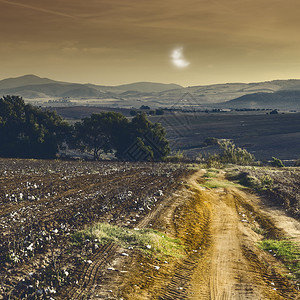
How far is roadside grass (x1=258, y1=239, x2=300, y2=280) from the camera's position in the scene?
39.6 feet

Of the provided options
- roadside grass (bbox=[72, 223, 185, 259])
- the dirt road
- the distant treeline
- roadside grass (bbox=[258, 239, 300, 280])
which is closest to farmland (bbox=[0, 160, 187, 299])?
roadside grass (bbox=[72, 223, 185, 259])

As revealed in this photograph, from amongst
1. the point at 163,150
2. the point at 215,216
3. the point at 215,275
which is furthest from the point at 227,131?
the point at 215,275

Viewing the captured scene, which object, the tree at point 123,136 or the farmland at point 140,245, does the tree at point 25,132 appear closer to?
the tree at point 123,136

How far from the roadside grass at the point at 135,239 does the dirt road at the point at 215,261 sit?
630 millimetres

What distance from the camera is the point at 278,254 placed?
1339cm

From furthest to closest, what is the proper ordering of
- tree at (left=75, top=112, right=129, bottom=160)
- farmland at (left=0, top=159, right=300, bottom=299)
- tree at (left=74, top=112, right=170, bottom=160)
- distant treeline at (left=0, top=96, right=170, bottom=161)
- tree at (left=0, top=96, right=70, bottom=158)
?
tree at (left=75, top=112, right=129, bottom=160), tree at (left=74, top=112, right=170, bottom=160), distant treeline at (left=0, top=96, right=170, bottom=161), tree at (left=0, top=96, right=70, bottom=158), farmland at (left=0, top=159, right=300, bottom=299)

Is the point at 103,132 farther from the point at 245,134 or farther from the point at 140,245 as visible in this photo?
the point at 245,134

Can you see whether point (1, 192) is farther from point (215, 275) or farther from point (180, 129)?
point (180, 129)

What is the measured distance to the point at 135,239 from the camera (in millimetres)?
13156

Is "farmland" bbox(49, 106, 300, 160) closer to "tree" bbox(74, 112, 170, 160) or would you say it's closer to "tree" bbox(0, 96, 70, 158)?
"tree" bbox(74, 112, 170, 160)

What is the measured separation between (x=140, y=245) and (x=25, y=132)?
156 ft

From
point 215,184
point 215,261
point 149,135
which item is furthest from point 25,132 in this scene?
point 215,261

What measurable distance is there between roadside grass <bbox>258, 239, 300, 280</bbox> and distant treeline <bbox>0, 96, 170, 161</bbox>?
126ft

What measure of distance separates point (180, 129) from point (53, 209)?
10749cm
